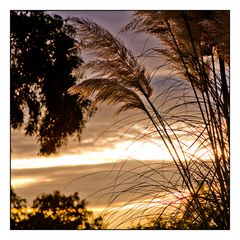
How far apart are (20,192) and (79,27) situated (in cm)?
111

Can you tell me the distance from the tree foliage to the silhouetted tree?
0.39 metres

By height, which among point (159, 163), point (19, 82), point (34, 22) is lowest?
point (159, 163)

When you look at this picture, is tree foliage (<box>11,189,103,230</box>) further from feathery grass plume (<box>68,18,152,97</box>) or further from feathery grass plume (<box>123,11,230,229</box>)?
A: feathery grass plume (<box>68,18,152,97</box>)

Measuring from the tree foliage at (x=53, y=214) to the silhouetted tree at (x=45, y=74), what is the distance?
0.39 meters

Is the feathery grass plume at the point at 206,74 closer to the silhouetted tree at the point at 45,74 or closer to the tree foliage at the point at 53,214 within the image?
the silhouetted tree at the point at 45,74

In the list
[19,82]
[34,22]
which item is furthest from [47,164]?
[34,22]

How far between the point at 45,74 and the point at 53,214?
0.92 meters

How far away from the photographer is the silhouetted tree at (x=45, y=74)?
5699mm

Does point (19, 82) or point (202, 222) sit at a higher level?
point (19, 82)

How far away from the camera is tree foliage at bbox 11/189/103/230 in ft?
18.3

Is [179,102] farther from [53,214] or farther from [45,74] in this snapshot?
[53,214]

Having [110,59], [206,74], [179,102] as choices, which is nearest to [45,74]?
[110,59]
